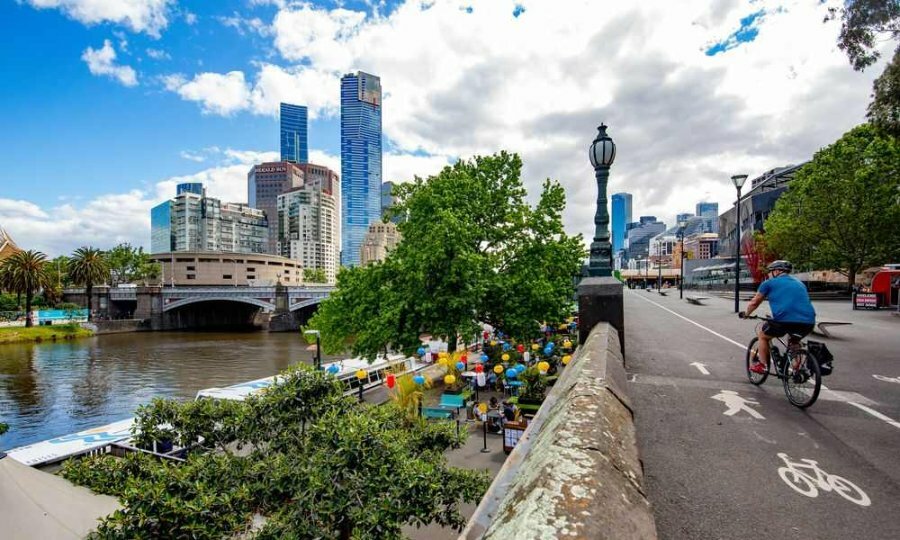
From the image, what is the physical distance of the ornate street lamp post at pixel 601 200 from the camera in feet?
24.1

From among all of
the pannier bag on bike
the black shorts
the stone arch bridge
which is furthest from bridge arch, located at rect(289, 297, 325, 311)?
the pannier bag on bike

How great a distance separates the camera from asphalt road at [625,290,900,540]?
8.80 feet

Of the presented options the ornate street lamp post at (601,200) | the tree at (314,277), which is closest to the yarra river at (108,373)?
the ornate street lamp post at (601,200)

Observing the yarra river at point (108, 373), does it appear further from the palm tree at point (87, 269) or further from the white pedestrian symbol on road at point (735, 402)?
the white pedestrian symbol on road at point (735, 402)

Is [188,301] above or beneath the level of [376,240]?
beneath

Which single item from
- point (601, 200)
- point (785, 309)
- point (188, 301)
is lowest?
point (188, 301)

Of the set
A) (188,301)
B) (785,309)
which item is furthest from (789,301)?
(188,301)

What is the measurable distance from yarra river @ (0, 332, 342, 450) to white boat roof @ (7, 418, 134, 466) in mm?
5023

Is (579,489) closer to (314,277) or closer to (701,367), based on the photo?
(701,367)

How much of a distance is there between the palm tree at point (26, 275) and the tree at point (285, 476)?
72.2m

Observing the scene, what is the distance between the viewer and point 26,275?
5647 centimetres

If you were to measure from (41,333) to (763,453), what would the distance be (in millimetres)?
71282

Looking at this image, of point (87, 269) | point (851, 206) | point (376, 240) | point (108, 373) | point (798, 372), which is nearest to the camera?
point (798, 372)

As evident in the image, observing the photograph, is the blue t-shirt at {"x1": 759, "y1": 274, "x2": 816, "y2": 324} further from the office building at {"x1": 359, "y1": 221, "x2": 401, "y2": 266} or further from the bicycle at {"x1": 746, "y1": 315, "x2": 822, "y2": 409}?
the office building at {"x1": 359, "y1": 221, "x2": 401, "y2": 266}
